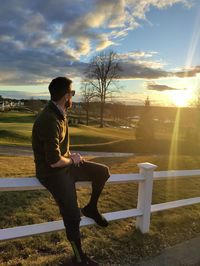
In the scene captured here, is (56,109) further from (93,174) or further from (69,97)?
(93,174)

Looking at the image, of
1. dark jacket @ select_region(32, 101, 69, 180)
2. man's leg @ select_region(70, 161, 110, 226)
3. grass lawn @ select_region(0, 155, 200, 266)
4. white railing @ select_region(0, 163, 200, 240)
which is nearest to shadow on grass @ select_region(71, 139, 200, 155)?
grass lawn @ select_region(0, 155, 200, 266)

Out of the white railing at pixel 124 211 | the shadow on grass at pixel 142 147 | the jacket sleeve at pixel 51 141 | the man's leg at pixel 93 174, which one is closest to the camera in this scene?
the jacket sleeve at pixel 51 141

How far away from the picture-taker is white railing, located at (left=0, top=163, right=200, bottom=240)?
348 cm

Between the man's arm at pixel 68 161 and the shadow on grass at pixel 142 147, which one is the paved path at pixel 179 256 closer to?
the man's arm at pixel 68 161

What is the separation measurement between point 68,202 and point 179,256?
171 centimetres

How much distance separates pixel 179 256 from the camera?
13.3ft

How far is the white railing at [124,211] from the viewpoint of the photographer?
348cm

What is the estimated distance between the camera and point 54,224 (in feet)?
12.5

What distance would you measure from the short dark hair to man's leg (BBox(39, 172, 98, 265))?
81 centimetres

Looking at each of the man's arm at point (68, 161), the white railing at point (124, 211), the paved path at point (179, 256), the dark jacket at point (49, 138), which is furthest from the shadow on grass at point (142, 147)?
the dark jacket at point (49, 138)

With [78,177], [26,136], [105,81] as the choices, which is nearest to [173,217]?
[78,177]

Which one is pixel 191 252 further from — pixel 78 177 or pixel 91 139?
pixel 91 139

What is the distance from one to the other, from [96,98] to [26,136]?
2918cm

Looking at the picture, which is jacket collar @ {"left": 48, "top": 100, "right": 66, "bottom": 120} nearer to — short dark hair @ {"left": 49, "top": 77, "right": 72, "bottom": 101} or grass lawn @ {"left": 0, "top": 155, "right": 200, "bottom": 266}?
short dark hair @ {"left": 49, "top": 77, "right": 72, "bottom": 101}
